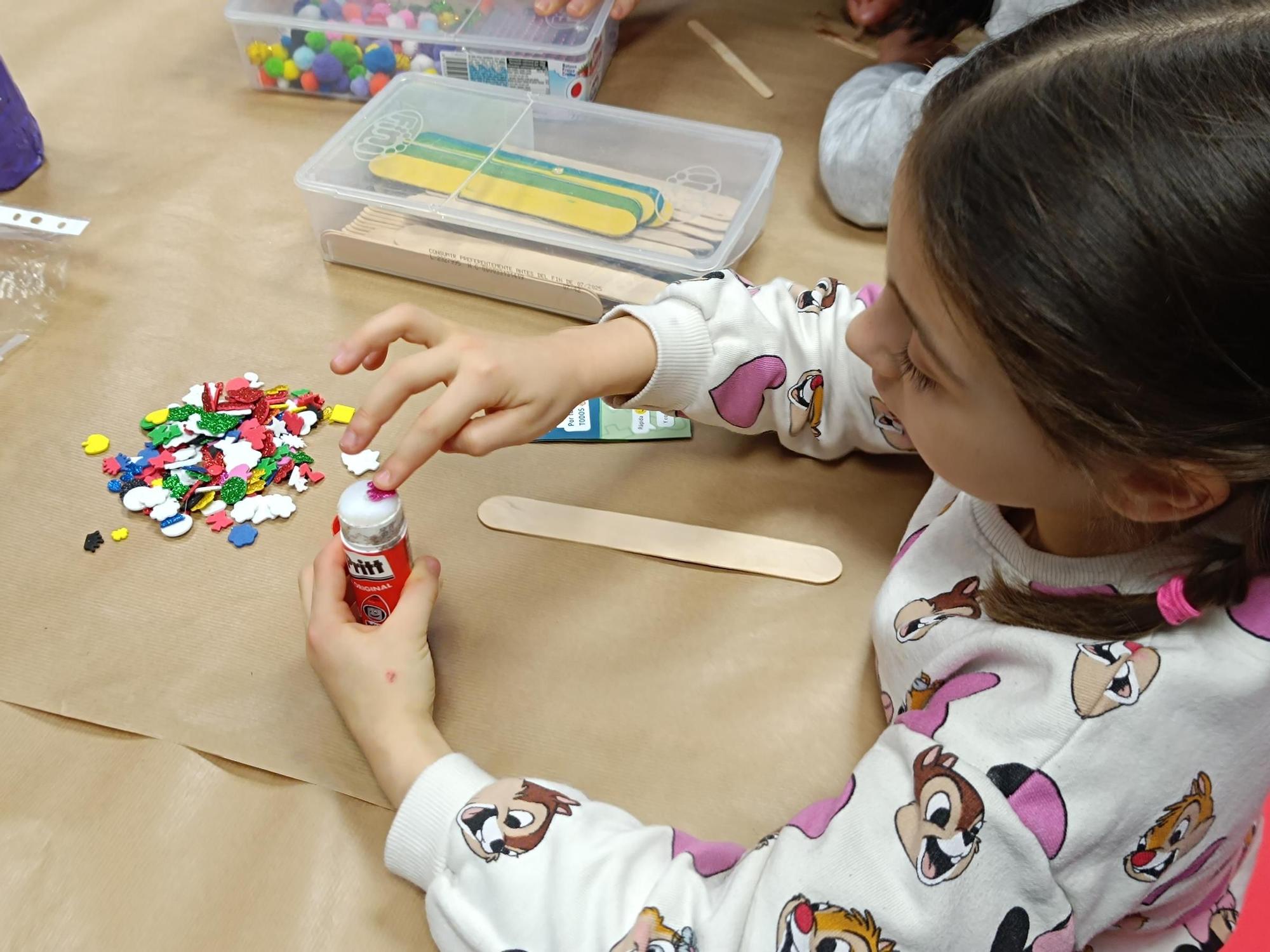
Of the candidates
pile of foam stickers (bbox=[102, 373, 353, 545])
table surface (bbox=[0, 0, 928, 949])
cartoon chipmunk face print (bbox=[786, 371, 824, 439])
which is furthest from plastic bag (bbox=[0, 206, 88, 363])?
cartoon chipmunk face print (bbox=[786, 371, 824, 439])

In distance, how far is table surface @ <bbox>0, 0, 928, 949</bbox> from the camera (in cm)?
56

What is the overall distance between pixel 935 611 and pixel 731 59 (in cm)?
88

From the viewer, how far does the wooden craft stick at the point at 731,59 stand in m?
1.15

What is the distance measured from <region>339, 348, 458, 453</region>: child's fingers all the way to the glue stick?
0.09 ft

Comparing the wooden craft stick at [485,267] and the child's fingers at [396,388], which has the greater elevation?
the child's fingers at [396,388]

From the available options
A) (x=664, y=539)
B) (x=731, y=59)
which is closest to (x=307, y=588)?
(x=664, y=539)

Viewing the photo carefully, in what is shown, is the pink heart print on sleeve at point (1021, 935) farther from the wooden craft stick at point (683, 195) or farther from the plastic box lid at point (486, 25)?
the plastic box lid at point (486, 25)

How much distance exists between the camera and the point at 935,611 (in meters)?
0.55

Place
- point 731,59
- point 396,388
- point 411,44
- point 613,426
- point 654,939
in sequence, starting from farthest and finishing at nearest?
point 731,59 → point 411,44 → point 613,426 → point 396,388 → point 654,939

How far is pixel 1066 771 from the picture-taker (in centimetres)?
42

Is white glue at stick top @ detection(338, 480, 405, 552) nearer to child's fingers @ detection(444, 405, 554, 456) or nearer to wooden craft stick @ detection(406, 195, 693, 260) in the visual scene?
child's fingers @ detection(444, 405, 554, 456)

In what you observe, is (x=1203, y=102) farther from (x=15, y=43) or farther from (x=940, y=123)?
(x=15, y=43)

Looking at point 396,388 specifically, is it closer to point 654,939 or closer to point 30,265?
point 654,939

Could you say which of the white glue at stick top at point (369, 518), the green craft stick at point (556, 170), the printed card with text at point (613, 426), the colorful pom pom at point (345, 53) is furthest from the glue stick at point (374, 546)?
the colorful pom pom at point (345, 53)
